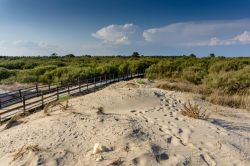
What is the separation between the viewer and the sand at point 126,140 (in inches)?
267

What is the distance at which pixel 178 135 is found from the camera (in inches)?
334

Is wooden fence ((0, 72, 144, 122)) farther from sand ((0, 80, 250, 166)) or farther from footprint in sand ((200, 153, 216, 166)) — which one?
footprint in sand ((200, 153, 216, 166))

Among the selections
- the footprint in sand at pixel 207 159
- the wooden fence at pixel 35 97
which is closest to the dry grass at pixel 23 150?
the footprint in sand at pixel 207 159

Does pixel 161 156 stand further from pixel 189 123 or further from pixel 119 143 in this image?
pixel 189 123

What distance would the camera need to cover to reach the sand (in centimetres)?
677

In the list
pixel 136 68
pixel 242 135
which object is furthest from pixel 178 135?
pixel 136 68

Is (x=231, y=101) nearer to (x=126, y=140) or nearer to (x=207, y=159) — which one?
(x=207, y=159)

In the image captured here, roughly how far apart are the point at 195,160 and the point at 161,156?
2.69 feet

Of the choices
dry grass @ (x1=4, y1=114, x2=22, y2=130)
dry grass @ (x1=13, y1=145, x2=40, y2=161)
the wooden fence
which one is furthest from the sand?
the wooden fence

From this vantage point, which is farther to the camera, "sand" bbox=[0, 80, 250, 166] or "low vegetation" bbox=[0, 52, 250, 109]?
"low vegetation" bbox=[0, 52, 250, 109]

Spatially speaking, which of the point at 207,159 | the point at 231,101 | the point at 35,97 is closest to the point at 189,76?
the point at 231,101

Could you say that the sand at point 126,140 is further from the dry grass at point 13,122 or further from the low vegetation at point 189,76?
the low vegetation at point 189,76

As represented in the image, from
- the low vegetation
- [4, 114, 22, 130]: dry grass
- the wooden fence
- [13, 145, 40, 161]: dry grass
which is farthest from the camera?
the low vegetation

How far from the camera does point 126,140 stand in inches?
300
